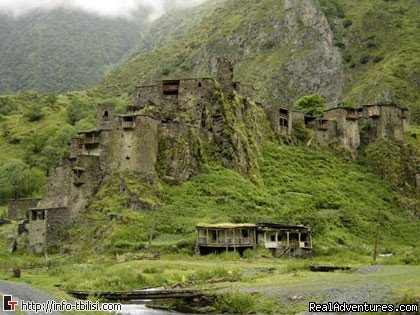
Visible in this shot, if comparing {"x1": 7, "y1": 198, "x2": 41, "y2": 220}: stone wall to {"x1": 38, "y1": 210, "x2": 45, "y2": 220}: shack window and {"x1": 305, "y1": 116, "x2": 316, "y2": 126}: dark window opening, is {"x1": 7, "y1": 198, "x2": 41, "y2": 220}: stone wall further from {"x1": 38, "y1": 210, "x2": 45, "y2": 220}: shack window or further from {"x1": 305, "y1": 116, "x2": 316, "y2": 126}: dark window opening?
{"x1": 305, "y1": 116, "x2": 316, "y2": 126}: dark window opening

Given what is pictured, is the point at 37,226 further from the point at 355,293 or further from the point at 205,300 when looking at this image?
the point at 355,293

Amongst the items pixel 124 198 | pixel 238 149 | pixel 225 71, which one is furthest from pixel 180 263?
pixel 225 71

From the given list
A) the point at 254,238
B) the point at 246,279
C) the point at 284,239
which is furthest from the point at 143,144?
the point at 246,279

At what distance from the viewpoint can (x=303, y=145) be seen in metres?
106

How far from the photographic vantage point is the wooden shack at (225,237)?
2781 inches

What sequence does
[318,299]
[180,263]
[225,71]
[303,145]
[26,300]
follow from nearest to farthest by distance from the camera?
[26,300]
[318,299]
[180,263]
[225,71]
[303,145]

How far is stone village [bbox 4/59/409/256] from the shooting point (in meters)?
74.1

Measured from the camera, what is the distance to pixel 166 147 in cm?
8538

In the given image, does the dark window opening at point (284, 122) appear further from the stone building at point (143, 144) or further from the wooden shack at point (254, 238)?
the wooden shack at point (254, 238)

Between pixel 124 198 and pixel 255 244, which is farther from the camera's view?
pixel 124 198

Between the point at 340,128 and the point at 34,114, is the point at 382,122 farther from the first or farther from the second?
the point at 34,114

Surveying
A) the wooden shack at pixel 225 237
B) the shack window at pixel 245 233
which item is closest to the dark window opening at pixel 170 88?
the wooden shack at pixel 225 237

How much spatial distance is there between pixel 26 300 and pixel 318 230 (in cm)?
4766

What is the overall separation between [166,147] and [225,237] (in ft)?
59.0
